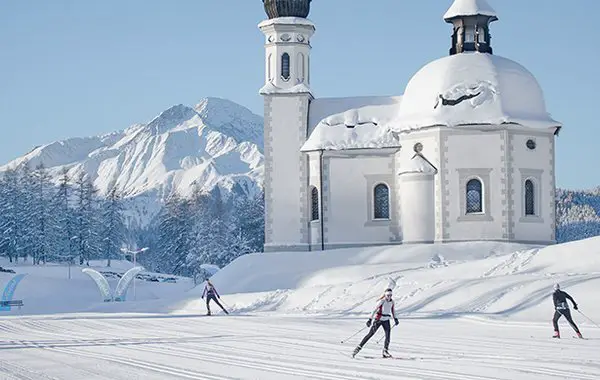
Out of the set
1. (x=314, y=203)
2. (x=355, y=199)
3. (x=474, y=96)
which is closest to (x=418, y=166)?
(x=474, y=96)

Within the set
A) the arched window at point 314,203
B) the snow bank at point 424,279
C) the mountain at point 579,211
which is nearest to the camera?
the snow bank at point 424,279

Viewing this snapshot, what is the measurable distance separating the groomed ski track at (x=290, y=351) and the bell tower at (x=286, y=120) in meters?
24.7

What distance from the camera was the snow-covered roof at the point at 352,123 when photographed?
55.1m

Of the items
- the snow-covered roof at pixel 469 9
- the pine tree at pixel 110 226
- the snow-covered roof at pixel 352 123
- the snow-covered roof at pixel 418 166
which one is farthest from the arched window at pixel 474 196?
the pine tree at pixel 110 226

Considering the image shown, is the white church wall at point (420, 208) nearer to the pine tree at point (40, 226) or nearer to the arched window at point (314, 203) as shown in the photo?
the arched window at point (314, 203)

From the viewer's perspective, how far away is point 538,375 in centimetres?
1634

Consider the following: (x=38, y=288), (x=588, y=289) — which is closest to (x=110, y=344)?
(x=588, y=289)

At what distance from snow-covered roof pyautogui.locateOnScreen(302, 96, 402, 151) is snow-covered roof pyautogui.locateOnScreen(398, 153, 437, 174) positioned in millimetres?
2383

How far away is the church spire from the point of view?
5625cm

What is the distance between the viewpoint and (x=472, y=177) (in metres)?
51.2

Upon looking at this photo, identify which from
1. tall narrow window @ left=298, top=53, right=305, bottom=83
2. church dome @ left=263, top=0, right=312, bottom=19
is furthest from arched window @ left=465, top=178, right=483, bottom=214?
church dome @ left=263, top=0, right=312, bottom=19

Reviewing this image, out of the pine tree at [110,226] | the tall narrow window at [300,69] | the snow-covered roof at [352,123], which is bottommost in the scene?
the pine tree at [110,226]

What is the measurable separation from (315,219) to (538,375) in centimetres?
3988

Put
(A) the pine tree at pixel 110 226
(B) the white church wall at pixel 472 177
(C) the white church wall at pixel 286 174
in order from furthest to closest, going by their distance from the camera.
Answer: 1. (A) the pine tree at pixel 110 226
2. (C) the white church wall at pixel 286 174
3. (B) the white church wall at pixel 472 177
